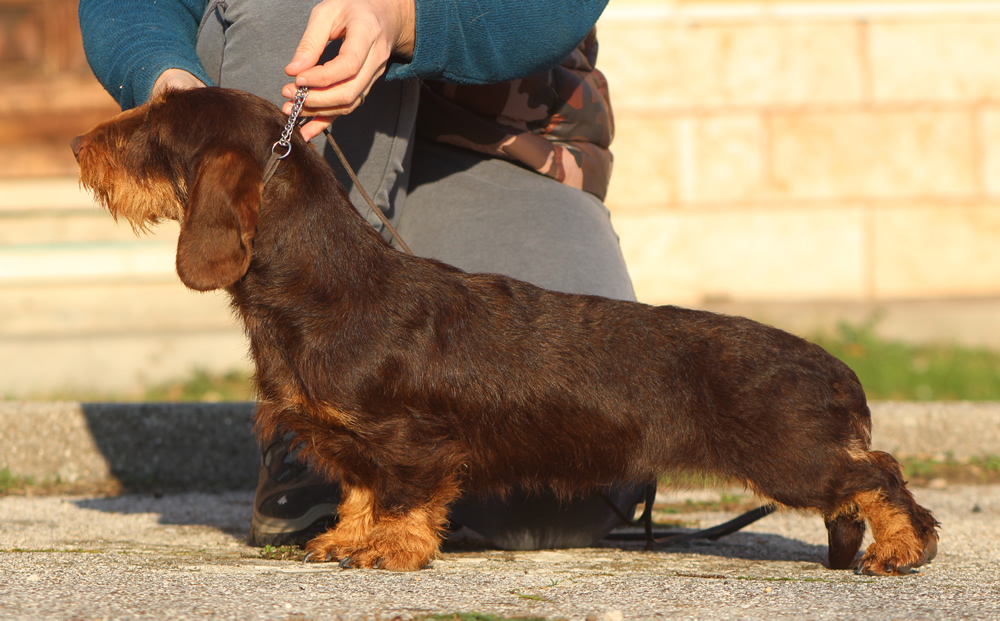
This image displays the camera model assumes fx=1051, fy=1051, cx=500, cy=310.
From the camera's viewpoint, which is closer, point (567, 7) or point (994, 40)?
point (567, 7)

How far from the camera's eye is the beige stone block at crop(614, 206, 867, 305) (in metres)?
6.83

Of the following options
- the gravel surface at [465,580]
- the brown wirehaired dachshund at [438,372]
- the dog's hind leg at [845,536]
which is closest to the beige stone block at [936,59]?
the gravel surface at [465,580]

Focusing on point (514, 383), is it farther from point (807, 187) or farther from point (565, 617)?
point (807, 187)

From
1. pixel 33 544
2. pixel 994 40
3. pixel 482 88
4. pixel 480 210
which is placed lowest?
pixel 33 544

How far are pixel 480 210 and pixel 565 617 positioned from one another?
6.19 feet

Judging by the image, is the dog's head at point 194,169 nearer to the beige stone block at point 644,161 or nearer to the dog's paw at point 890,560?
the dog's paw at point 890,560

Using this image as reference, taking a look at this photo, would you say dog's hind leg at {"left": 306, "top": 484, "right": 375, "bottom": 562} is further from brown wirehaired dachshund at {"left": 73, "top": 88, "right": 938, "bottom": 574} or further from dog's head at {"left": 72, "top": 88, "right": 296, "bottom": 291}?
dog's head at {"left": 72, "top": 88, "right": 296, "bottom": 291}

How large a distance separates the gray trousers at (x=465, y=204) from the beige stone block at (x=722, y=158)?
3.13 meters

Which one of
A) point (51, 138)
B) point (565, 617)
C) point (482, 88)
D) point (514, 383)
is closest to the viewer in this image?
point (565, 617)

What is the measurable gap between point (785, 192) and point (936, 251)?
1.08 meters

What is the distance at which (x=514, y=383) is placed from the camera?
2.85 m

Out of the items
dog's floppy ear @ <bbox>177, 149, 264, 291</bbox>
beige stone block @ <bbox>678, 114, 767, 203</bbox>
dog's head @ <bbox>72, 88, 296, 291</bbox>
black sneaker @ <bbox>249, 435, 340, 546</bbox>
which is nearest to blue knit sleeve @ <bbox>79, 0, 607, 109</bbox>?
dog's head @ <bbox>72, 88, 296, 291</bbox>

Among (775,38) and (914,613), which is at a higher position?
(775,38)

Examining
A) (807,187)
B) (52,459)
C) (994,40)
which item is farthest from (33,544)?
(994,40)
